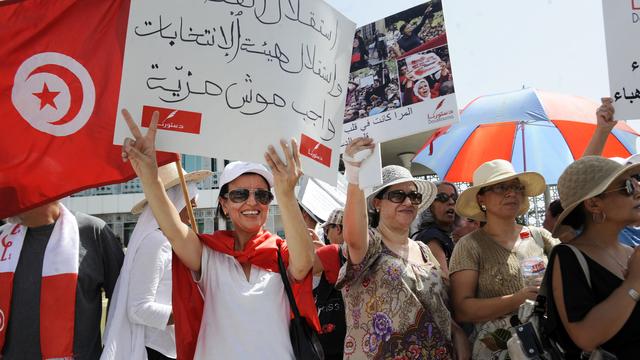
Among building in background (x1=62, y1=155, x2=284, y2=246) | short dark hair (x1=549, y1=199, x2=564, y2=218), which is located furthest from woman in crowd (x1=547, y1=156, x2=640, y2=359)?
building in background (x1=62, y1=155, x2=284, y2=246)

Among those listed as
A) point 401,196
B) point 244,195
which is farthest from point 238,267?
point 401,196

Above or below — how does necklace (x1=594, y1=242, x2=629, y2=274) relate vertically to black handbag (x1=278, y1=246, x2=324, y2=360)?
above

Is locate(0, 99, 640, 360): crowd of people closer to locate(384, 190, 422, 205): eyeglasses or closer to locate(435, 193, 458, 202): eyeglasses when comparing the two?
locate(384, 190, 422, 205): eyeglasses

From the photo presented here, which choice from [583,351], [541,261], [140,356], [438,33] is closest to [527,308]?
[583,351]

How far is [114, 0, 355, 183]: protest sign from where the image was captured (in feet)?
8.45

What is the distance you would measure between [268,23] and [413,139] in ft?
70.0

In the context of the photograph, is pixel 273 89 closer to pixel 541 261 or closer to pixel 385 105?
pixel 385 105

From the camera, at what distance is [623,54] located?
322cm

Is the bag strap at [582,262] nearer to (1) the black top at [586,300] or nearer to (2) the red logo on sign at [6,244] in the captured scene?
(1) the black top at [586,300]

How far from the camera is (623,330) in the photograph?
7.39 feet

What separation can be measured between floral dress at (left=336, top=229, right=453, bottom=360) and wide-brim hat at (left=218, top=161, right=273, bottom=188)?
684 millimetres

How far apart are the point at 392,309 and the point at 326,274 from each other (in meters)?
0.42

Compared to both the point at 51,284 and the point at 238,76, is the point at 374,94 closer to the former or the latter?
the point at 238,76

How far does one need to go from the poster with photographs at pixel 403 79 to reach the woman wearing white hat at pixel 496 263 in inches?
21.3
